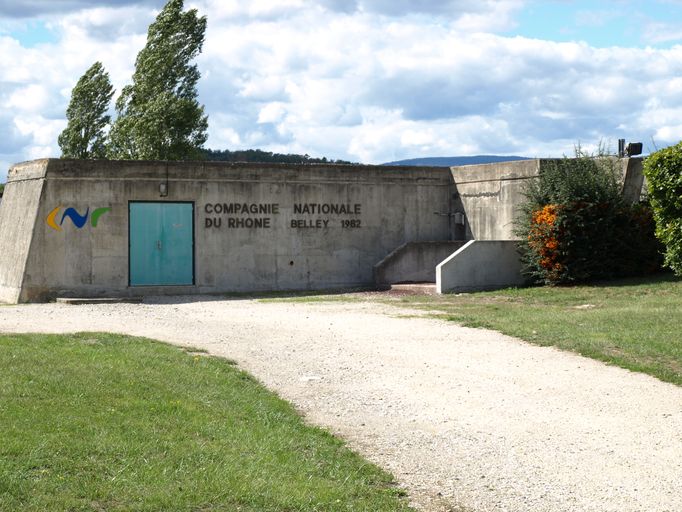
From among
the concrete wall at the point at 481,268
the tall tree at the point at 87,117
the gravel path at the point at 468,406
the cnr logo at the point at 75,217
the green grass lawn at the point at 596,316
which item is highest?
the tall tree at the point at 87,117

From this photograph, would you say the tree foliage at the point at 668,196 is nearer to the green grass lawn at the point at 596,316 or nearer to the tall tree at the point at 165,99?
the green grass lawn at the point at 596,316

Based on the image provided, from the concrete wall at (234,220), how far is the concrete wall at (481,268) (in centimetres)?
373

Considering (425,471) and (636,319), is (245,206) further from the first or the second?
(425,471)

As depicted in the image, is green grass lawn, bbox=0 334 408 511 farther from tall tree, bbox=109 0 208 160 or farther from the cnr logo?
tall tree, bbox=109 0 208 160

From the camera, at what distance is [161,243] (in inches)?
1002

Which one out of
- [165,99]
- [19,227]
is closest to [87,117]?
[165,99]

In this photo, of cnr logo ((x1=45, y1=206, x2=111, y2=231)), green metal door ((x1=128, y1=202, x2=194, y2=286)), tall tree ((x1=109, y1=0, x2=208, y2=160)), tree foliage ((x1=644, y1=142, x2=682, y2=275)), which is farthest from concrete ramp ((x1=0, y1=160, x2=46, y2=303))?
tall tree ((x1=109, y1=0, x2=208, y2=160))

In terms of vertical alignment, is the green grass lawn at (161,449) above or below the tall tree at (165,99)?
below

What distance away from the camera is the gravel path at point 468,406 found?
7660mm

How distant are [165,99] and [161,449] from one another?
42.4 metres

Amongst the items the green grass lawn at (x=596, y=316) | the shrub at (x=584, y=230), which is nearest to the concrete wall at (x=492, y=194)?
the shrub at (x=584, y=230)

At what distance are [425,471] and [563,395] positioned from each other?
11.3ft

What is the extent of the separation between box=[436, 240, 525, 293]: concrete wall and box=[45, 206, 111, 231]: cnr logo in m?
8.66

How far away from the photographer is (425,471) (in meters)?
8.10
